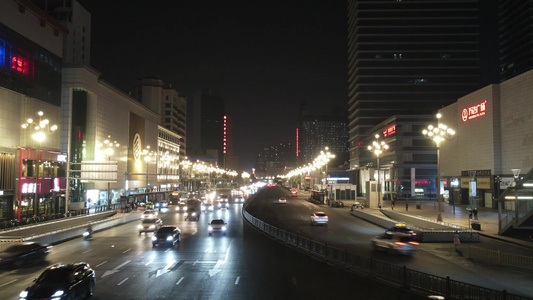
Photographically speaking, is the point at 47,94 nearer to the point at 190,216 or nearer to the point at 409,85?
the point at 190,216

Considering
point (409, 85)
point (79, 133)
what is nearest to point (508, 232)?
point (79, 133)

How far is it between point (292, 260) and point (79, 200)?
55.2 meters

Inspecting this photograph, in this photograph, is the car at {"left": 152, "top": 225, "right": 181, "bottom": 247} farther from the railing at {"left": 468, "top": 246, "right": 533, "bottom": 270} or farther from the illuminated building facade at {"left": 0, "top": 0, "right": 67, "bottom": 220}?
the illuminated building facade at {"left": 0, "top": 0, "right": 67, "bottom": 220}

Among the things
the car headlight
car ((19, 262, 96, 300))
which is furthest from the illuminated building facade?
the car headlight

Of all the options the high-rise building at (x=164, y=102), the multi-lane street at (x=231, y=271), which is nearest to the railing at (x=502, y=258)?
the multi-lane street at (x=231, y=271)

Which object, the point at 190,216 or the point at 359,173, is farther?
the point at 359,173

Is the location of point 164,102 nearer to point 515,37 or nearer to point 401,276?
point 515,37

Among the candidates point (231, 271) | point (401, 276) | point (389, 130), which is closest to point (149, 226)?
point (231, 271)

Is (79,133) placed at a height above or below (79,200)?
above

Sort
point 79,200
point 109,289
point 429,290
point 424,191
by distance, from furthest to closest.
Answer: point 424,191 < point 79,200 < point 109,289 < point 429,290

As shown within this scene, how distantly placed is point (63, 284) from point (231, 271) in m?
8.34

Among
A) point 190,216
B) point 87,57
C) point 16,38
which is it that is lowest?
point 190,216

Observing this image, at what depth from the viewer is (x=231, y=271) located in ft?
68.2

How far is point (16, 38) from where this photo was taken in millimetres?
51438
